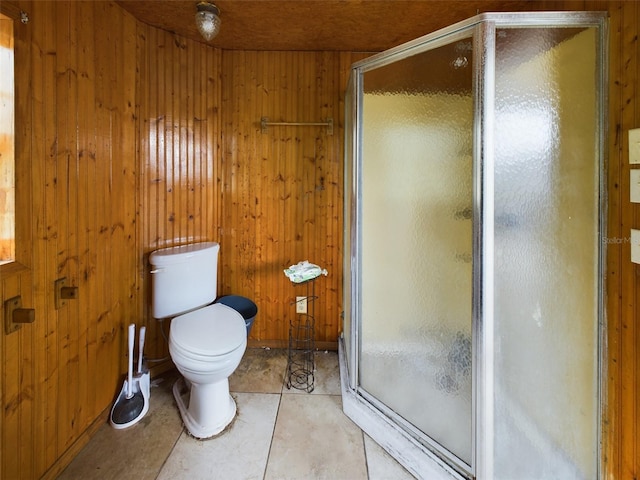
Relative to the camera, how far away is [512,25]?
1.04m

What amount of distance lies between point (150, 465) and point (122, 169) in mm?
1464

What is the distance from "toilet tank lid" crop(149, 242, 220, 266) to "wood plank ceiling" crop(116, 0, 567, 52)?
1.36 metres

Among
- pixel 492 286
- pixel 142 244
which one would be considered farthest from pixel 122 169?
pixel 492 286

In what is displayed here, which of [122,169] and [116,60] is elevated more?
[116,60]

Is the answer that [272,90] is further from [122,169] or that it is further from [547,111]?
[547,111]

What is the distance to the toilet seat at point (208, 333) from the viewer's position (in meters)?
1.33

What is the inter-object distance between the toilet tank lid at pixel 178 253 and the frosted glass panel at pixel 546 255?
157cm

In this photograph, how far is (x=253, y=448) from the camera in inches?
52.9

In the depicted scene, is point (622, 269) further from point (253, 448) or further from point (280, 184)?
point (280, 184)

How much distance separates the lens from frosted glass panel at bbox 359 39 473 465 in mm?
1134

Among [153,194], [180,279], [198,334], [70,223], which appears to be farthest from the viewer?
[153,194]

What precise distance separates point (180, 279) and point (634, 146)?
2073 millimetres

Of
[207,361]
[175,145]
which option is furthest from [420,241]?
[175,145]

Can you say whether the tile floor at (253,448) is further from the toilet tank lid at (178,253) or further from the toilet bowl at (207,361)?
the toilet tank lid at (178,253)
